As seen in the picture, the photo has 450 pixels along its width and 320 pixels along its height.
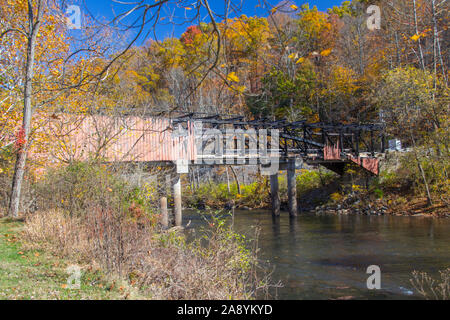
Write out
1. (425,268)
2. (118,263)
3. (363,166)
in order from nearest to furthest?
1. (118,263)
2. (425,268)
3. (363,166)

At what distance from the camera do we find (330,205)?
2127cm

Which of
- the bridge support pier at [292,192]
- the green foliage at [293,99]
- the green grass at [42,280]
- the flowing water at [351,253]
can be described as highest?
the green foliage at [293,99]

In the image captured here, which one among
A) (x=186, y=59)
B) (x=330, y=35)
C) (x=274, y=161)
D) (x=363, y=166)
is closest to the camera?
(x=186, y=59)

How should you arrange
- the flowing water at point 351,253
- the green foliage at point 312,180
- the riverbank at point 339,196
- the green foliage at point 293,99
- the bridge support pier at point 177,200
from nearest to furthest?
the flowing water at point 351,253
the bridge support pier at point 177,200
the riverbank at point 339,196
the green foliage at point 312,180
the green foliage at point 293,99

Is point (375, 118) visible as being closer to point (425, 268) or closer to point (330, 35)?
point (330, 35)

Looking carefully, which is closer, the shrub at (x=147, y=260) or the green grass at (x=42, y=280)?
the green grass at (x=42, y=280)

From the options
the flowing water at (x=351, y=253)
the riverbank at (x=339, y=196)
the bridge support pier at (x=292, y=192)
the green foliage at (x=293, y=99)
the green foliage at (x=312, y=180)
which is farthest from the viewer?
the green foliage at (x=293, y=99)

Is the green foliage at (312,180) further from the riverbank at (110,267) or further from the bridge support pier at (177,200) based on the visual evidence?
the riverbank at (110,267)

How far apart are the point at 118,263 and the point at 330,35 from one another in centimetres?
2506

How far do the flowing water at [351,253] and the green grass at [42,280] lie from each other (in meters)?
2.61

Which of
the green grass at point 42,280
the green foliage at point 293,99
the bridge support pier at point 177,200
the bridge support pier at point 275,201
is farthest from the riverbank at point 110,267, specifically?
the green foliage at point 293,99

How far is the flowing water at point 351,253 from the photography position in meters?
7.46

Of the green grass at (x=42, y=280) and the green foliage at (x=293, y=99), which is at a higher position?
the green foliage at (x=293, y=99)
